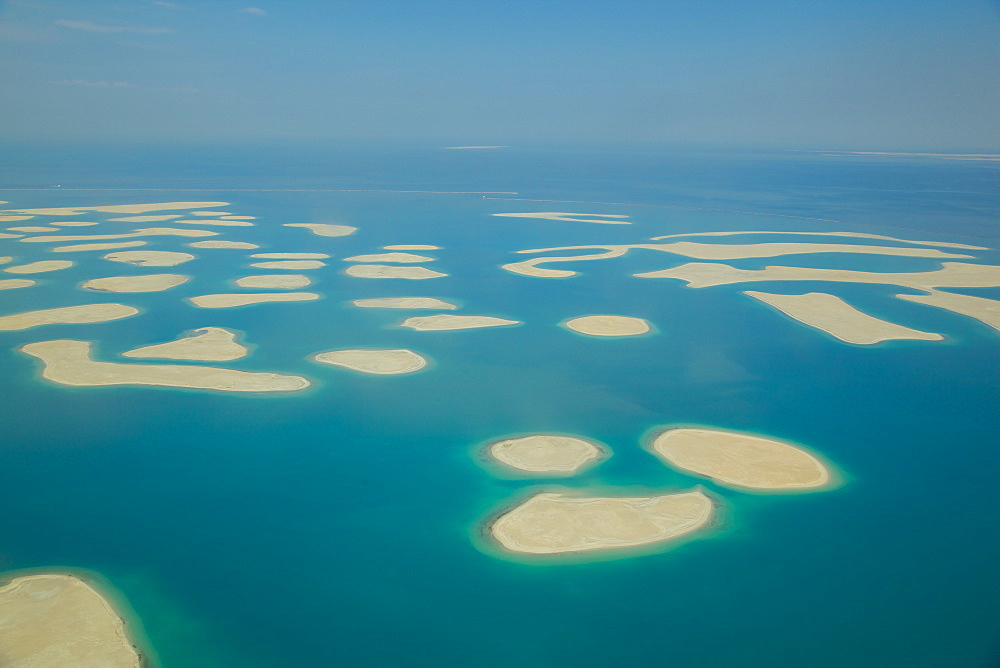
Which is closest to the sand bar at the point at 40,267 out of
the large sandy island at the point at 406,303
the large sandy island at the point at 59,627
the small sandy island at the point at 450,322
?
the large sandy island at the point at 406,303

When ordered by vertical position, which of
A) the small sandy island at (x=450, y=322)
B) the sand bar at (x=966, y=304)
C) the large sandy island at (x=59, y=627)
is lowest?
the large sandy island at (x=59, y=627)

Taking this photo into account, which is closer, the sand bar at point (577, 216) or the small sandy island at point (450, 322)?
the small sandy island at point (450, 322)

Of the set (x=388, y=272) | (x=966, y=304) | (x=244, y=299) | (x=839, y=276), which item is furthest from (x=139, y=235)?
(x=966, y=304)

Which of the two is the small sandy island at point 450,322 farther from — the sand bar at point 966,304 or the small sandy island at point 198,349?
the sand bar at point 966,304

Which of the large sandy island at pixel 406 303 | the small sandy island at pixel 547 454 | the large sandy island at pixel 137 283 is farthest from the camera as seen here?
the large sandy island at pixel 137 283

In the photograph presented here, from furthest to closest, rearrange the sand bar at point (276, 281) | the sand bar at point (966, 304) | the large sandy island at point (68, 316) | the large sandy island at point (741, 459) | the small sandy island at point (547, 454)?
the sand bar at point (276, 281), the sand bar at point (966, 304), the large sandy island at point (68, 316), the small sandy island at point (547, 454), the large sandy island at point (741, 459)

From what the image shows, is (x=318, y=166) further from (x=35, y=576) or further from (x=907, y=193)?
(x=35, y=576)
